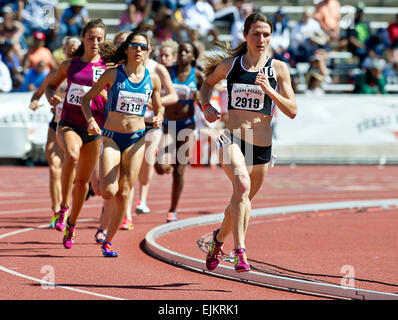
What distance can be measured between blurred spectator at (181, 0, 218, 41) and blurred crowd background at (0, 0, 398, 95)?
1.1 inches

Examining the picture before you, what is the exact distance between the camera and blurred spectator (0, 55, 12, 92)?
23.3 m

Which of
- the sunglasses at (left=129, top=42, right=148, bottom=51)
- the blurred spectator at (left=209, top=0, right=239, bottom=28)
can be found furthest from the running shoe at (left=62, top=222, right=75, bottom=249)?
the blurred spectator at (left=209, top=0, right=239, bottom=28)

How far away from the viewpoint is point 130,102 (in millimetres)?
9367

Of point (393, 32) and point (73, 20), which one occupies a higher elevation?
point (393, 32)

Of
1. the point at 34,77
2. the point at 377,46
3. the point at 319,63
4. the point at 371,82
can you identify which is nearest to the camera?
the point at 34,77

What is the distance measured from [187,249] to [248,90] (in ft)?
8.36

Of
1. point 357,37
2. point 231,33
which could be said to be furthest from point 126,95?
point 357,37

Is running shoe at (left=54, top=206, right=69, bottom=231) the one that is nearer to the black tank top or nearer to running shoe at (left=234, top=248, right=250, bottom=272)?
the black tank top

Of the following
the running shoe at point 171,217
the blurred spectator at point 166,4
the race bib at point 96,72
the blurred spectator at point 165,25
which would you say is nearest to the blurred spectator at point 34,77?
the blurred spectator at point 165,25

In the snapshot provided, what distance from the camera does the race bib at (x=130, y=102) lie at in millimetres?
9344

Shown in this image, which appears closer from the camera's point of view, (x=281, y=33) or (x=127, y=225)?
(x=127, y=225)

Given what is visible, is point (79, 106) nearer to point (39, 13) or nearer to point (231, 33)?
point (39, 13)

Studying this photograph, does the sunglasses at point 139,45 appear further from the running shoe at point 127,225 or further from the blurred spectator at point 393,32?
the blurred spectator at point 393,32

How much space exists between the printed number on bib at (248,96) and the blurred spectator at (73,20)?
1710cm
